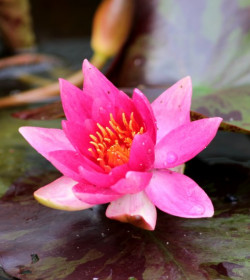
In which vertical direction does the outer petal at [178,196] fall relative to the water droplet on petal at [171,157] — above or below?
below

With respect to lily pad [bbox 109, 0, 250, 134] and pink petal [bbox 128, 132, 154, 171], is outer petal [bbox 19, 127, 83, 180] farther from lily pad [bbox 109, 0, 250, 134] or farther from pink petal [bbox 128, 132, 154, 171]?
lily pad [bbox 109, 0, 250, 134]

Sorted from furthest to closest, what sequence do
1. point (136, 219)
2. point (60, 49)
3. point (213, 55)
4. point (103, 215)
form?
1. point (60, 49)
2. point (213, 55)
3. point (103, 215)
4. point (136, 219)

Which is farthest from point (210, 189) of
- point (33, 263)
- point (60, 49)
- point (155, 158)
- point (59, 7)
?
point (59, 7)

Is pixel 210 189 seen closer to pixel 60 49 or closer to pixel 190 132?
pixel 190 132

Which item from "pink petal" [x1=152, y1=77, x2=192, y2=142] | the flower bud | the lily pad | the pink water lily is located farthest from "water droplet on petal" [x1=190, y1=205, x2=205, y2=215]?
the flower bud

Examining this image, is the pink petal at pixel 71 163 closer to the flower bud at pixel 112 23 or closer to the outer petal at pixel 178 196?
the outer petal at pixel 178 196

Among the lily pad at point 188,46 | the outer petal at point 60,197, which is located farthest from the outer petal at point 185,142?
the lily pad at point 188,46

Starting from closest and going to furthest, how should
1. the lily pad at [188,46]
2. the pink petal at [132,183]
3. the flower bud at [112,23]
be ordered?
the pink petal at [132,183]
the lily pad at [188,46]
the flower bud at [112,23]
